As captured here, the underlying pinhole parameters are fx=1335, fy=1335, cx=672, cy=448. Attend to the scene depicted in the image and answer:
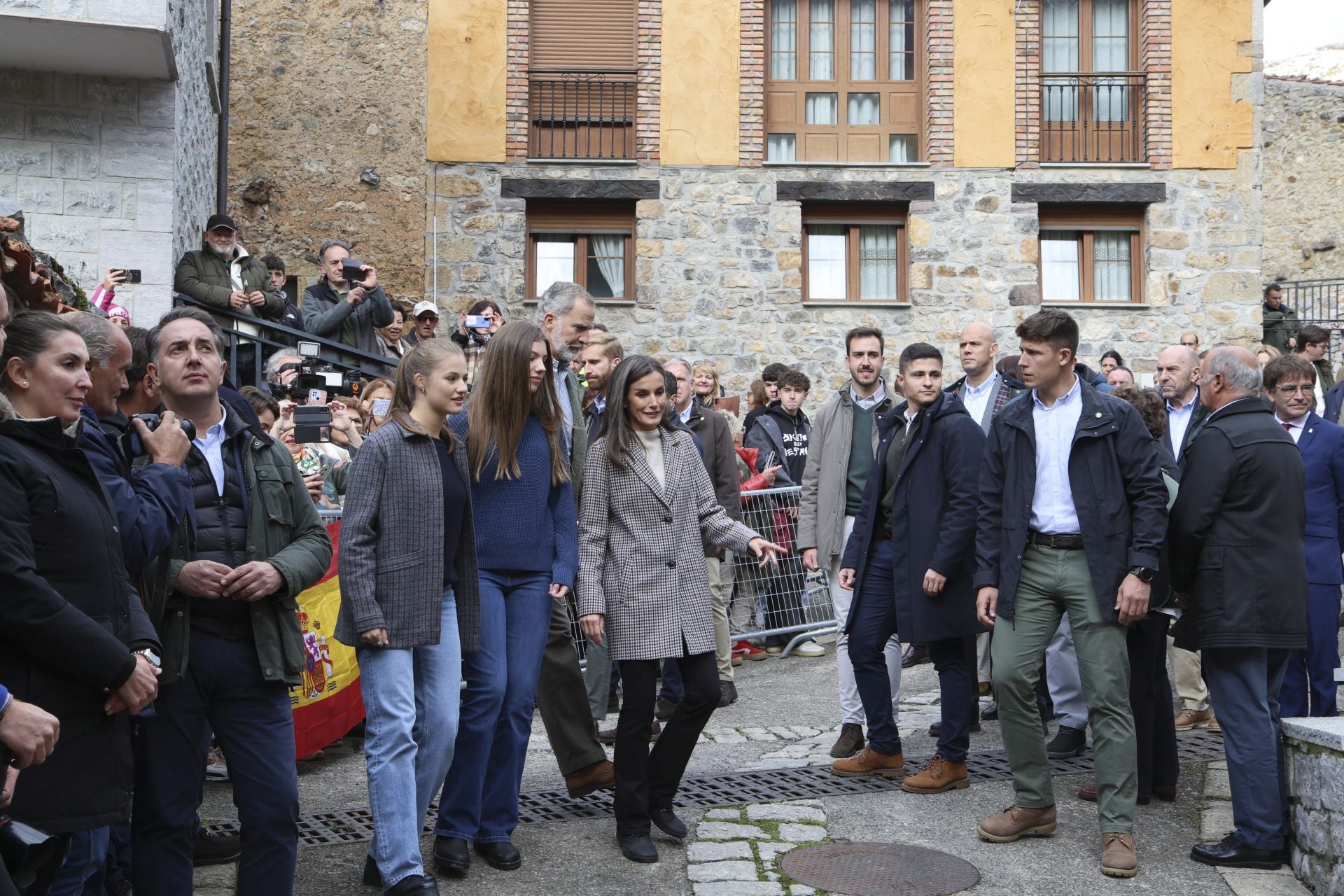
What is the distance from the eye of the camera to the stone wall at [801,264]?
17.5 metres

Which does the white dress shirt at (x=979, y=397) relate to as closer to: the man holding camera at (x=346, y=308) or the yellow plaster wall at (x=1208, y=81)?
the man holding camera at (x=346, y=308)

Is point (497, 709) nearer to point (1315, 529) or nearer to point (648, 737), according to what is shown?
point (648, 737)

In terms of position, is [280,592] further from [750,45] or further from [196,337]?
[750,45]

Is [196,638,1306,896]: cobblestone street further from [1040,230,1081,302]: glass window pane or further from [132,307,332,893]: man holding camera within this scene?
[1040,230,1081,302]: glass window pane

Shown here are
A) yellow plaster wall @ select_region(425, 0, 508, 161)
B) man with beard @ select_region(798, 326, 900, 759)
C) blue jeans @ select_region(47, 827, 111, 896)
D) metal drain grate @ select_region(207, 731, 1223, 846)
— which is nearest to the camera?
blue jeans @ select_region(47, 827, 111, 896)

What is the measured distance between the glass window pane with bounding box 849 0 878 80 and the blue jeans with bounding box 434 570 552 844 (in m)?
14.6

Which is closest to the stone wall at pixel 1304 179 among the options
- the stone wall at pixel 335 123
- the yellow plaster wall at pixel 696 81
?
the yellow plaster wall at pixel 696 81

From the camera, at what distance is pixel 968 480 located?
6.22 metres

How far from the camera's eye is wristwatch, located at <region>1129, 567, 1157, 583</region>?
5.28 m

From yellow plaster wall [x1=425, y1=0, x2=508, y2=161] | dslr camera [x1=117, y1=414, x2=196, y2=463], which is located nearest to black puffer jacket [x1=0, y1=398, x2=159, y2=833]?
dslr camera [x1=117, y1=414, x2=196, y2=463]

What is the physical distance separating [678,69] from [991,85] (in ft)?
13.8

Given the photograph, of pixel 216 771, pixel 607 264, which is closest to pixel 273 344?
pixel 216 771

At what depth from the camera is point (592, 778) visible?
19.0 ft

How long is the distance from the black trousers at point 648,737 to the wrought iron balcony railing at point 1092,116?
14.5 m
